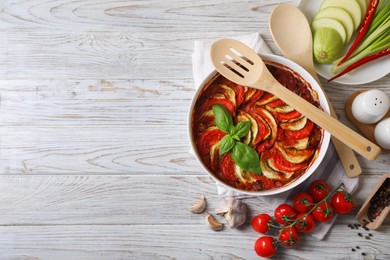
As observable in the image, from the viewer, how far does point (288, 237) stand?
78.7 inches

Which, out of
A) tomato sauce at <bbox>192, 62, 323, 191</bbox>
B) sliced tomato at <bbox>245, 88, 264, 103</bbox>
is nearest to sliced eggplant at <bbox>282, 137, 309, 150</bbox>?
tomato sauce at <bbox>192, 62, 323, 191</bbox>

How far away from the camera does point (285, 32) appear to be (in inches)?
79.3

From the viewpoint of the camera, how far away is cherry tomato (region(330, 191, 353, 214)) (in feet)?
6.55

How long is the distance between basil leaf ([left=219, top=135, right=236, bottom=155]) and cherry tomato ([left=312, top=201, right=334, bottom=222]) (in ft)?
1.64

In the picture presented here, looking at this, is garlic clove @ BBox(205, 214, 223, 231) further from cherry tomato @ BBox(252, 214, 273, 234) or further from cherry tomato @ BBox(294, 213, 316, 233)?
cherry tomato @ BBox(294, 213, 316, 233)

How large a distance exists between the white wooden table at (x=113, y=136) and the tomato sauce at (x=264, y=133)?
0.70ft

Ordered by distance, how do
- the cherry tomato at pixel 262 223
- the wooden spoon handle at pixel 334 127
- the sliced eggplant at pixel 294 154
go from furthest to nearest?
the cherry tomato at pixel 262 223
the sliced eggplant at pixel 294 154
the wooden spoon handle at pixel 334 127

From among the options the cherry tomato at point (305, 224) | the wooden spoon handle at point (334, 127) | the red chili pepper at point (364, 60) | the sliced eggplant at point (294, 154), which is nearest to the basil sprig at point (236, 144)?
the sliced eggplant at point (294, 154)

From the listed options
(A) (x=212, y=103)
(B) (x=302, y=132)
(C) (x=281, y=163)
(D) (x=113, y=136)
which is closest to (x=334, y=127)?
(B) (x=302, y=132)

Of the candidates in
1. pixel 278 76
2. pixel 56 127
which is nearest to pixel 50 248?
pixel 56 127

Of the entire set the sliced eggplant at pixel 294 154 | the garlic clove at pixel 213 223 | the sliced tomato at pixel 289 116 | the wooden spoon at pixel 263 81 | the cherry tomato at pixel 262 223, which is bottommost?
the garlic clove at pixel 213 223

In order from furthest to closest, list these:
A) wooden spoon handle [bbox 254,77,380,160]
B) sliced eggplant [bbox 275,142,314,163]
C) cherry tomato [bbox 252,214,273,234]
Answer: cherry tomato [bbox 252,214,273,234]
sliced eggplant [bbox 275,142,314,163]
wooden spoon handle [bbox 254,77,380,160]

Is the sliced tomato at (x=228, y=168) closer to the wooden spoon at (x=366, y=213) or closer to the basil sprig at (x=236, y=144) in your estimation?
the basil sprig at (x=236, y=144)

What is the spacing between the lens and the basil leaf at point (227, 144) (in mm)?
1864
